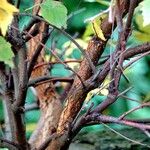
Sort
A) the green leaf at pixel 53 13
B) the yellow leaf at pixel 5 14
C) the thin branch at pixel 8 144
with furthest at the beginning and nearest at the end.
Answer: the thin branch at pixel 8 144, the green leaf at pixel 53 13, the yellow leaf at pixel 5 14

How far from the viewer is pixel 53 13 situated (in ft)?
1.95

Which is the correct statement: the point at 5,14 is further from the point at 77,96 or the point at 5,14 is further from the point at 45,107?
the point at 45,107

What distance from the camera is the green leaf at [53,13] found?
59 cm

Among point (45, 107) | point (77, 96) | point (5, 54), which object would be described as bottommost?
point (45, 107)

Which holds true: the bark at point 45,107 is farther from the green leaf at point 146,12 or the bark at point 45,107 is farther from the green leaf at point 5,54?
the green leaf at point 146,12

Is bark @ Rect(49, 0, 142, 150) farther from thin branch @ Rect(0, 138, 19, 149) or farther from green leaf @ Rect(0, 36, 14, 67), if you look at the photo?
green leaf @ Rect(0, 36, 14, 67)

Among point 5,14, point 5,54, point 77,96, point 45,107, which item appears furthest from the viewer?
point 45,107

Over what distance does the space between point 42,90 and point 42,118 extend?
3.0 inches

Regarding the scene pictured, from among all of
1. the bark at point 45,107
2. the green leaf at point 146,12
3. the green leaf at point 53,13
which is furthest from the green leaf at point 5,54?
the bark at point 45,107

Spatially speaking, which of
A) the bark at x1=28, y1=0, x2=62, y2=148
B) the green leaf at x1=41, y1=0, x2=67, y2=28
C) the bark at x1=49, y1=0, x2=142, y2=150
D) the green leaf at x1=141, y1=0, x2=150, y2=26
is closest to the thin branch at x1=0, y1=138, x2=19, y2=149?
the bark at x1=49, y1=0, x2=142, y2=150

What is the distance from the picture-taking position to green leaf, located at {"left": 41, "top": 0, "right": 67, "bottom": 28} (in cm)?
59

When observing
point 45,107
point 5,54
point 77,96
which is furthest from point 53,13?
point 45,107

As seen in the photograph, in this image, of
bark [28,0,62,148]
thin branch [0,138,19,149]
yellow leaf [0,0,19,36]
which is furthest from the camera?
bark [28,0,62,148]

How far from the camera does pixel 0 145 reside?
31.3 inches
